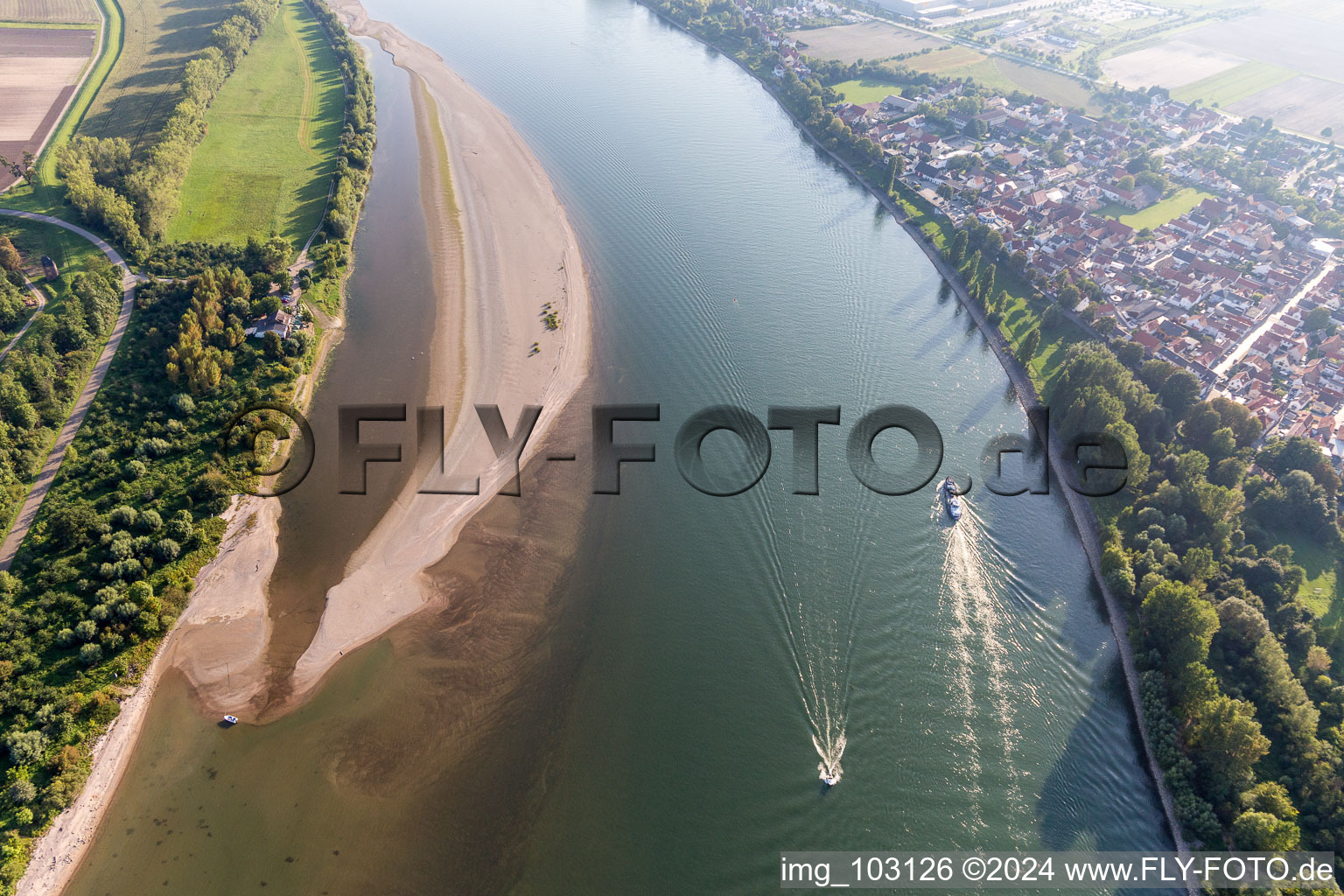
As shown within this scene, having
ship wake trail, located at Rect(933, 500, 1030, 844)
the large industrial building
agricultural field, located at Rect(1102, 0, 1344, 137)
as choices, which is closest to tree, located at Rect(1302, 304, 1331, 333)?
ship wake trail, located at Rect(933, 500, 1030, 844)

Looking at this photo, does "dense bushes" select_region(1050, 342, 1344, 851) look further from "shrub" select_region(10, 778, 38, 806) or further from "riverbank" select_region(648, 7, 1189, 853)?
"shrub" select_region(10, 778, 38, 806)

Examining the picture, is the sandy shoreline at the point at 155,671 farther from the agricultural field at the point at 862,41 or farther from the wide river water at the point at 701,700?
the agricultural field at the point at 862,41

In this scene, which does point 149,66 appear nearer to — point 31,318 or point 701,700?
point 31,318

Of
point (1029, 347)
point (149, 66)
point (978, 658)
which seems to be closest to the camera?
point (978, 658)

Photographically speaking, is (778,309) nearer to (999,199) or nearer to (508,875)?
(999,199)

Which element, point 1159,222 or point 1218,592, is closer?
point 1218,592

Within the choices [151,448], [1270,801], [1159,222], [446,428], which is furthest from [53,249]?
[1159,222]
